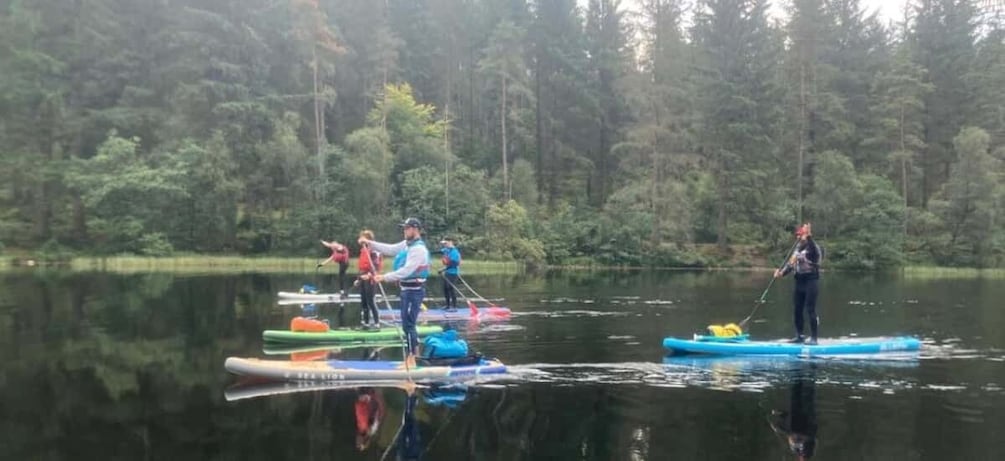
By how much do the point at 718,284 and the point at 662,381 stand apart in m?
21.6

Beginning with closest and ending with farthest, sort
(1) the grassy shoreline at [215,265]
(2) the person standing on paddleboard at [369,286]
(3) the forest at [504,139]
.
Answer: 1. (2) the person standing on paddleboard at [369,286]
2. (1) the grassy shoreline at [215,265]
3. (3) the forest at [504,139]

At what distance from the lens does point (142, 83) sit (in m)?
50.2

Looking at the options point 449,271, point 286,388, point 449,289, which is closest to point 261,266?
point 449,271

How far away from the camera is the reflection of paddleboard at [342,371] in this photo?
10.8 m

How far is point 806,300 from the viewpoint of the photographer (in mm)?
14312

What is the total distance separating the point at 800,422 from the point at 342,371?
566cm

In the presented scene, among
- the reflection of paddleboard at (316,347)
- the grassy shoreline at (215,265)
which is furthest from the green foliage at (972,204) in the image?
the reflection of paddleboard at (316,347)

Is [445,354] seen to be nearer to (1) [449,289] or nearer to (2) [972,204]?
(1) [449,289]

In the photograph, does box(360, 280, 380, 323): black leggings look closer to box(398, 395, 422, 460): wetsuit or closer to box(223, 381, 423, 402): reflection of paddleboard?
box(223, 381, 423, 402): reflection of paddleboard

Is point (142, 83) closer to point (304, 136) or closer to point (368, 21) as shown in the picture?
point (304, 136)

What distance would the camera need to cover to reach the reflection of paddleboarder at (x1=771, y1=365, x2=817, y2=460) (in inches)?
309

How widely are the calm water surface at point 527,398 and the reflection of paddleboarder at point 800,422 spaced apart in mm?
33

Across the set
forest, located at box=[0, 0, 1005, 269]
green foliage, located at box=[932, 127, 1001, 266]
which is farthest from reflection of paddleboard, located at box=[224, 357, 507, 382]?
green foliage, located at box=[932, 127, 1001, 266]

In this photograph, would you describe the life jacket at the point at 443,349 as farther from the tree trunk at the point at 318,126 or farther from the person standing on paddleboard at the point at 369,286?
the tree trunk at the point at 318,126
